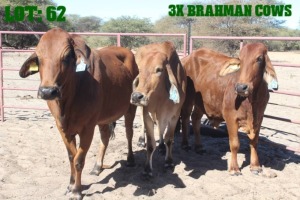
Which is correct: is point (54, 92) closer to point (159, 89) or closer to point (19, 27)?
point (159, 89)

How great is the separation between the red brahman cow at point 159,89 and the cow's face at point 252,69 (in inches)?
31.5

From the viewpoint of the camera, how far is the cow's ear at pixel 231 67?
16.5ft

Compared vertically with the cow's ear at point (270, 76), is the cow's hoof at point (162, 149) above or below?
below

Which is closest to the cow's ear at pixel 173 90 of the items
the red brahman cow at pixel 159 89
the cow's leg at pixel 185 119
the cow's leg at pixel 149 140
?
the red brahman cow at pixel 159 89

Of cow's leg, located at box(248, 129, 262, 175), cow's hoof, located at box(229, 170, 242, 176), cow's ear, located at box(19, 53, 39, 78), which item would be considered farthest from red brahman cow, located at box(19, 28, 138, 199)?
cow's leg, located at box(248, 129, 262, 175)

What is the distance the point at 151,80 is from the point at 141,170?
1350 mm

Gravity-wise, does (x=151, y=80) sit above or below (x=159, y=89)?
above

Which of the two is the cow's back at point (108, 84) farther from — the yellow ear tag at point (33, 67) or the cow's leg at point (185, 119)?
the cow's leg at point (185, 119)

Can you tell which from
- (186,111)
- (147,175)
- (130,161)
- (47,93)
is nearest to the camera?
(47,93)

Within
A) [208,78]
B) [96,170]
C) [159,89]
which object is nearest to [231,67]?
[208,78]

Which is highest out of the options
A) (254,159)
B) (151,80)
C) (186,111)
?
(151,80)

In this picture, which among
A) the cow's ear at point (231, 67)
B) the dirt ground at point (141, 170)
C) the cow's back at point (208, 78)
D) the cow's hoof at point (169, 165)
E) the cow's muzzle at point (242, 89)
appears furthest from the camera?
the cow's back at point (208, 78)

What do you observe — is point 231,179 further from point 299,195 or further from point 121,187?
point 121,187

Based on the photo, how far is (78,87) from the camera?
13.7 feet
